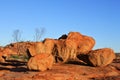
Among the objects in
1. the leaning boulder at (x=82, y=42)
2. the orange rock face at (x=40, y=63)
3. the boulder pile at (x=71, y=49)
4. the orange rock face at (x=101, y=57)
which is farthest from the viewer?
the leaning boulder at (x=82, y=42)

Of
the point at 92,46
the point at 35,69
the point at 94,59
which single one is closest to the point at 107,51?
the point at 94,59

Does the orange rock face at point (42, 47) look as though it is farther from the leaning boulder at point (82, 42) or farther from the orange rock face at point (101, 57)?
the orange rock face at point (101, 57)

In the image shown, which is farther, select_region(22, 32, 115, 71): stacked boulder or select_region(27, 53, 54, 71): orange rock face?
select_region(22, 32, 115, 71): stacked boulder

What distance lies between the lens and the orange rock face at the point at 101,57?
33.3 metres

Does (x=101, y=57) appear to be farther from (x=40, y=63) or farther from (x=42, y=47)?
(x=42, y=47)

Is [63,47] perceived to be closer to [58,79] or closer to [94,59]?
[94,59]

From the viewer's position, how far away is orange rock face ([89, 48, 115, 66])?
109ft

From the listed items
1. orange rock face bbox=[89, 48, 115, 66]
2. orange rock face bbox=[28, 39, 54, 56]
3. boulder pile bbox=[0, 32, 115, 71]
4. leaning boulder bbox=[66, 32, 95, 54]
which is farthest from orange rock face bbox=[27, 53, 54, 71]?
leaning boulder bbox=[66, 32, 95, 54]

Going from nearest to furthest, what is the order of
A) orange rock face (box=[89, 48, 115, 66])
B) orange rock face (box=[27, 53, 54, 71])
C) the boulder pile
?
orange rock face (box=[27, 53, 54, 71]) < orange rock face (box=[89, 48, 115, 66]) < the boulder pile

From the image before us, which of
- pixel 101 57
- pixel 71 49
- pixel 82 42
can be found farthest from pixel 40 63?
pixel 82 42

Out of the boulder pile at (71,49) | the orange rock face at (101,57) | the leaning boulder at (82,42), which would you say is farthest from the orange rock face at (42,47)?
the orange rock face at (101,57)

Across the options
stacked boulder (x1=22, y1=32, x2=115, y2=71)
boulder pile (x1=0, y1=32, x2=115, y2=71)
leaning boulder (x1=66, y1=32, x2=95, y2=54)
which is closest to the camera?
boulder pile (x1=0, y1=32, x2=115, y2=71)

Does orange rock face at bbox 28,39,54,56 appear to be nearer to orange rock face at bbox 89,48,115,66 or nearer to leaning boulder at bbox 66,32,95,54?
leaning boulder at bbox 66,32,95,54

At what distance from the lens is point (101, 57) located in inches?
1315
